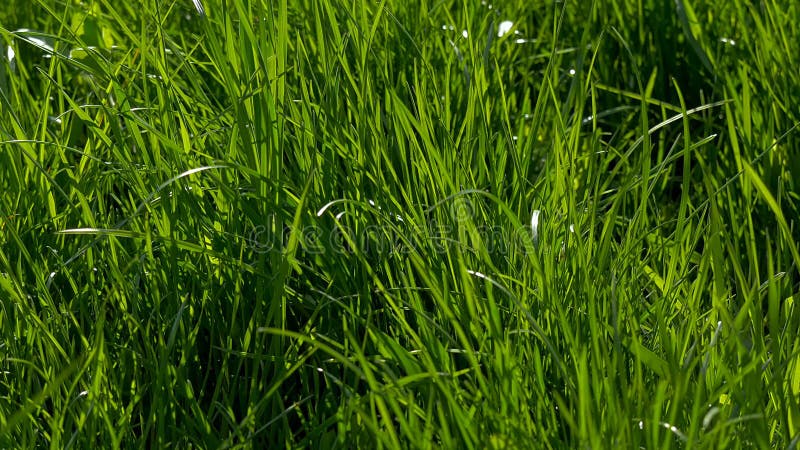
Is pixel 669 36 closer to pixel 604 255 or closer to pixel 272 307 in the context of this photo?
pixel 604 255

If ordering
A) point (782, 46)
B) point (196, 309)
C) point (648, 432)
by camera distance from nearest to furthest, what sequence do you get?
point (648, 432), point (196, 309), point (782, 46)

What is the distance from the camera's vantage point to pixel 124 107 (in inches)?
52.3

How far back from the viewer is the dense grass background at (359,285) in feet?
3.07

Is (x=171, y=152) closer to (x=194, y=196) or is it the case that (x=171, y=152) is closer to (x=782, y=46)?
(x=194, y=196)

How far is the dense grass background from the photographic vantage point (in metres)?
0.94

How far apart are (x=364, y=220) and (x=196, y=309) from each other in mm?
225

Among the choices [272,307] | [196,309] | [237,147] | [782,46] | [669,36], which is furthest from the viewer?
[669,36]

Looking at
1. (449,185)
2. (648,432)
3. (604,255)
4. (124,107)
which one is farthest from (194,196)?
(648,432)

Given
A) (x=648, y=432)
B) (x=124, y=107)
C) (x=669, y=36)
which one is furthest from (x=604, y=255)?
(x=669, y=36)

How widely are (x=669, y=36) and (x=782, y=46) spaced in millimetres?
238

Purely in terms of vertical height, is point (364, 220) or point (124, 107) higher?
point (124, 107)

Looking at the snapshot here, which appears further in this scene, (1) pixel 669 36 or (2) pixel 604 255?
(1) pixel 669 36

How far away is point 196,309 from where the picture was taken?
3.90 ft

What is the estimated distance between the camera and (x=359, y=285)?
1183 mm
